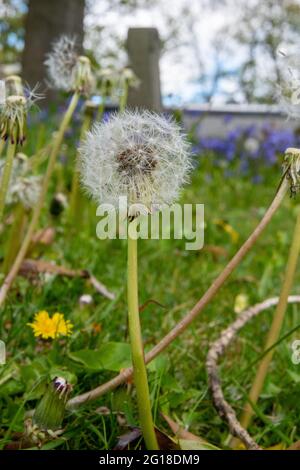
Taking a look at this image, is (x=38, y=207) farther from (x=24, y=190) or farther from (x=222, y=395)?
(x=222, y=395)

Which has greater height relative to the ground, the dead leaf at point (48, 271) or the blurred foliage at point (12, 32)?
the blurred foliage at point (12, 32)

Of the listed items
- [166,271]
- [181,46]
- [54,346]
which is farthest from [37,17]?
[54,346]

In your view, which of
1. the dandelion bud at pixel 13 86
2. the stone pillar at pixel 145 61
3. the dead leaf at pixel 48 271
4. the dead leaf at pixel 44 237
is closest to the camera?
the dandelion bud at pixel 13 86

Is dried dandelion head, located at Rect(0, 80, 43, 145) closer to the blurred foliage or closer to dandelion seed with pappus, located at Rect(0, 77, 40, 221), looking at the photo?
dandelion seed with pappus, located at Rect(0, 77, 40, 221)

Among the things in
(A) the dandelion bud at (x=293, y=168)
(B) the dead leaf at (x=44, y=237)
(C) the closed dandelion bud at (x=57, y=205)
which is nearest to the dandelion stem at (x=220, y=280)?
(A) the dandelion bud at (x=293, y=168)

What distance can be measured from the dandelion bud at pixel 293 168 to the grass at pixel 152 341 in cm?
36

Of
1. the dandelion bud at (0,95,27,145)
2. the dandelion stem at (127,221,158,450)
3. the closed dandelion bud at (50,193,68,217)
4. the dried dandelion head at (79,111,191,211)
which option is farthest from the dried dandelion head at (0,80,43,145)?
the closed dandelion bud at (50,193,68,217)

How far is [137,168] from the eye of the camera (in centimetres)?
87

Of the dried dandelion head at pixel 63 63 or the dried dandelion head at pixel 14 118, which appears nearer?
the dried dandelion head at pixel 14 118

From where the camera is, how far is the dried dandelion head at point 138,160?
0.87m

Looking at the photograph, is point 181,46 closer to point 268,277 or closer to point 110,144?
point 268,277

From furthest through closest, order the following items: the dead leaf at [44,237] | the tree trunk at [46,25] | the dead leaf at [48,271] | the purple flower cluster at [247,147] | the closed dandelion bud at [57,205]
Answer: the tree trunk at [46,25], the purple flower cluster at [247,147], the closed dandelion bud at [57,205], the dead leaf at [44,237], the dead leaf at [48,271]

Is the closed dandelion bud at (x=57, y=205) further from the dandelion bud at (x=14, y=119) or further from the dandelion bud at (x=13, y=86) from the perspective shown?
the dandelion bud at (x=14, y=119)
